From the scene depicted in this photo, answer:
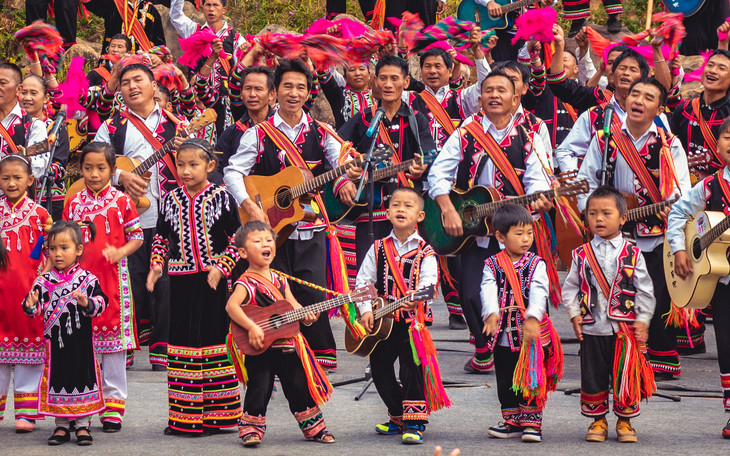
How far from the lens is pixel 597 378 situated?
19.0 feet

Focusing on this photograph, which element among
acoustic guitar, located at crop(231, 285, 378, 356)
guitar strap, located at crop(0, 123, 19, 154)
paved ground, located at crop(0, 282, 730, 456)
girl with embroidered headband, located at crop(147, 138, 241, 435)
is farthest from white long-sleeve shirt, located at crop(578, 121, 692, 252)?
guitar strap, located at crop(0, 123, 19, 154)

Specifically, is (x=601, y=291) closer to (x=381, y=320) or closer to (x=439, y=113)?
(x=381, y=320)

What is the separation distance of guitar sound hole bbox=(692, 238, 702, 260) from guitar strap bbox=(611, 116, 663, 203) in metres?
0.92

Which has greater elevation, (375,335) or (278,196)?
(278,196)

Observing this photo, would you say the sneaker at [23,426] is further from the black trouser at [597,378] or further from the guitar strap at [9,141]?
the black trouser at [597,378]

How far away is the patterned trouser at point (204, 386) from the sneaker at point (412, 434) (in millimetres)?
1038

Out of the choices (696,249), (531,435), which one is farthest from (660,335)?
(531,435)

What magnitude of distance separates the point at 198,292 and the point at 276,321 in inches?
27.5

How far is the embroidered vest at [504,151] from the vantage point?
23.4ft

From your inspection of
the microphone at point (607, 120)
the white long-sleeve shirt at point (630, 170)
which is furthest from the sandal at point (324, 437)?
the microphone at point (607, 120)

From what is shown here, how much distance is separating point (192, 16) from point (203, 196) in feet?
31.8

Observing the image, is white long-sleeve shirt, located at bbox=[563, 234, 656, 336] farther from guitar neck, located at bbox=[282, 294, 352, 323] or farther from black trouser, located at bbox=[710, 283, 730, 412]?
guitar neck, located at bbox=[282, 294, 352, 323]

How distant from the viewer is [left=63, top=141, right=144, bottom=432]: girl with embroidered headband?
6277 mm

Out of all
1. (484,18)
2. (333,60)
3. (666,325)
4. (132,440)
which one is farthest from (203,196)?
(484,18)
